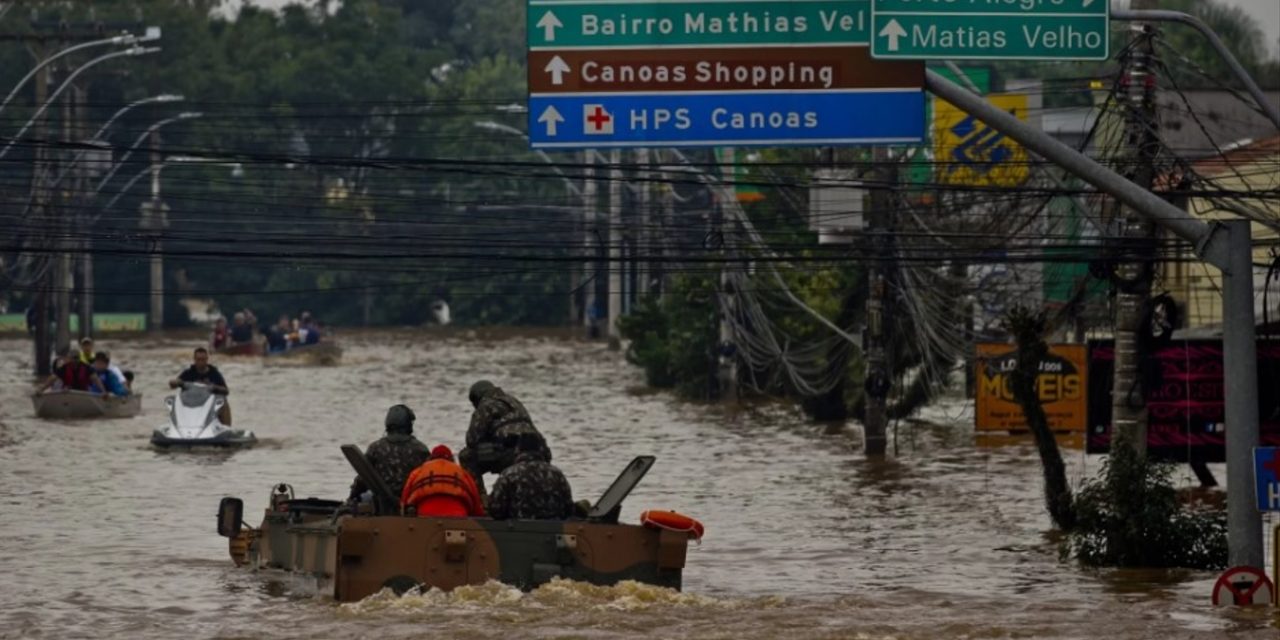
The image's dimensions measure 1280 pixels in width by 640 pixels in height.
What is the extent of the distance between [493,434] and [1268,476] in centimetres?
666

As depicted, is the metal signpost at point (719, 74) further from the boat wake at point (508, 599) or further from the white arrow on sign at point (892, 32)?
the boat wake at point (508, 599)

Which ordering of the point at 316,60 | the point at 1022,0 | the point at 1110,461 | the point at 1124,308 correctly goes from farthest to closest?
1. the point at 316,60
2. the point at 1124,308
3. the point at 1110,461
4. the point at 1022,0

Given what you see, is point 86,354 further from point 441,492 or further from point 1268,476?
point 1268,476

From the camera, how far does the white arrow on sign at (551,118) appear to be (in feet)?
58.9

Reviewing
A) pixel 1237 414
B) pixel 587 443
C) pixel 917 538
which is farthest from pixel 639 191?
pixel 1237 414

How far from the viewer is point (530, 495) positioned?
63.8ft

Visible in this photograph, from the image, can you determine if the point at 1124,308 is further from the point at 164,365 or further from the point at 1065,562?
the point at 164,365

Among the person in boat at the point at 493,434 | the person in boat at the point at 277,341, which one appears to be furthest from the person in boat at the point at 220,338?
the person in boat at the point at 493,434

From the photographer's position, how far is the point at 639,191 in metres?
71.7

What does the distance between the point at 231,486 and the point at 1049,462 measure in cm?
1193

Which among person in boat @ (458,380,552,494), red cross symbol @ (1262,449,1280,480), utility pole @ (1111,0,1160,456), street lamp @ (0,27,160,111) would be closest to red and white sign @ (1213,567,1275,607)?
red cross symbol @ (1262,449,1280,480)

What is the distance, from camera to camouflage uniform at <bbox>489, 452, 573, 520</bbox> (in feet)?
63.7

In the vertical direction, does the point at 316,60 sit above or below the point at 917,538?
above

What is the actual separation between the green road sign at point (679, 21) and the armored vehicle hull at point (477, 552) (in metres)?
3.84
